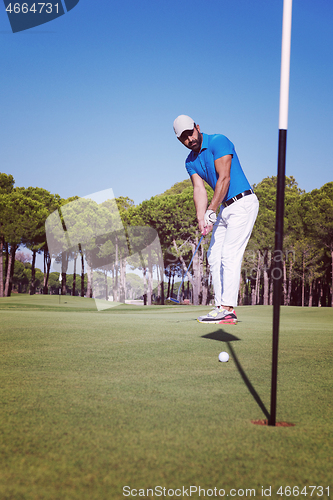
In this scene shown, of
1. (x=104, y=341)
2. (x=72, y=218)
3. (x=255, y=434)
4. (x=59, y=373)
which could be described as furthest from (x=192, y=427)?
(x=72, y=218)

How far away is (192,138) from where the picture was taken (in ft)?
17.0

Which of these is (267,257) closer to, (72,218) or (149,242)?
(149,242)

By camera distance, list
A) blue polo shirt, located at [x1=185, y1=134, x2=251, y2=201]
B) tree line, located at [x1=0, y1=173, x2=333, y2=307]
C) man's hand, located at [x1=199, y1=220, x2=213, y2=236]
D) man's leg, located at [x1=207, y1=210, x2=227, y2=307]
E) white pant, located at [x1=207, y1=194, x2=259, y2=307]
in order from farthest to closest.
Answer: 1. tree line, located at [x1=0, y1=173, x2=333, y2=307]
2. man's leg, located at [x1=207, y1=210, x2=227, y2=307]
3. white pant, located at [x1=207, y1=194, x2=259, y2=307]
4. blue polo shirt, located at [x1=185, y1=134, x2=251, y2=201]
5. man's hand, located at [x1=199, y1=220, x2=213, y2=236]

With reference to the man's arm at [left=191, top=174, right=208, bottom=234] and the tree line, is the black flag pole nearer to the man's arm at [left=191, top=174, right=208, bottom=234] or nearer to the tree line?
the man's arm at [left=191, top=174, right=208, bottom=234]

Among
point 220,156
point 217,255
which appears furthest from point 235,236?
point 220,156

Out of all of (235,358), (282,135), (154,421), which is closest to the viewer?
(154,421)

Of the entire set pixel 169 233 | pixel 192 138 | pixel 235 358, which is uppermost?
pixel 169 233

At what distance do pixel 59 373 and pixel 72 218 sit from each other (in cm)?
A: 3416
